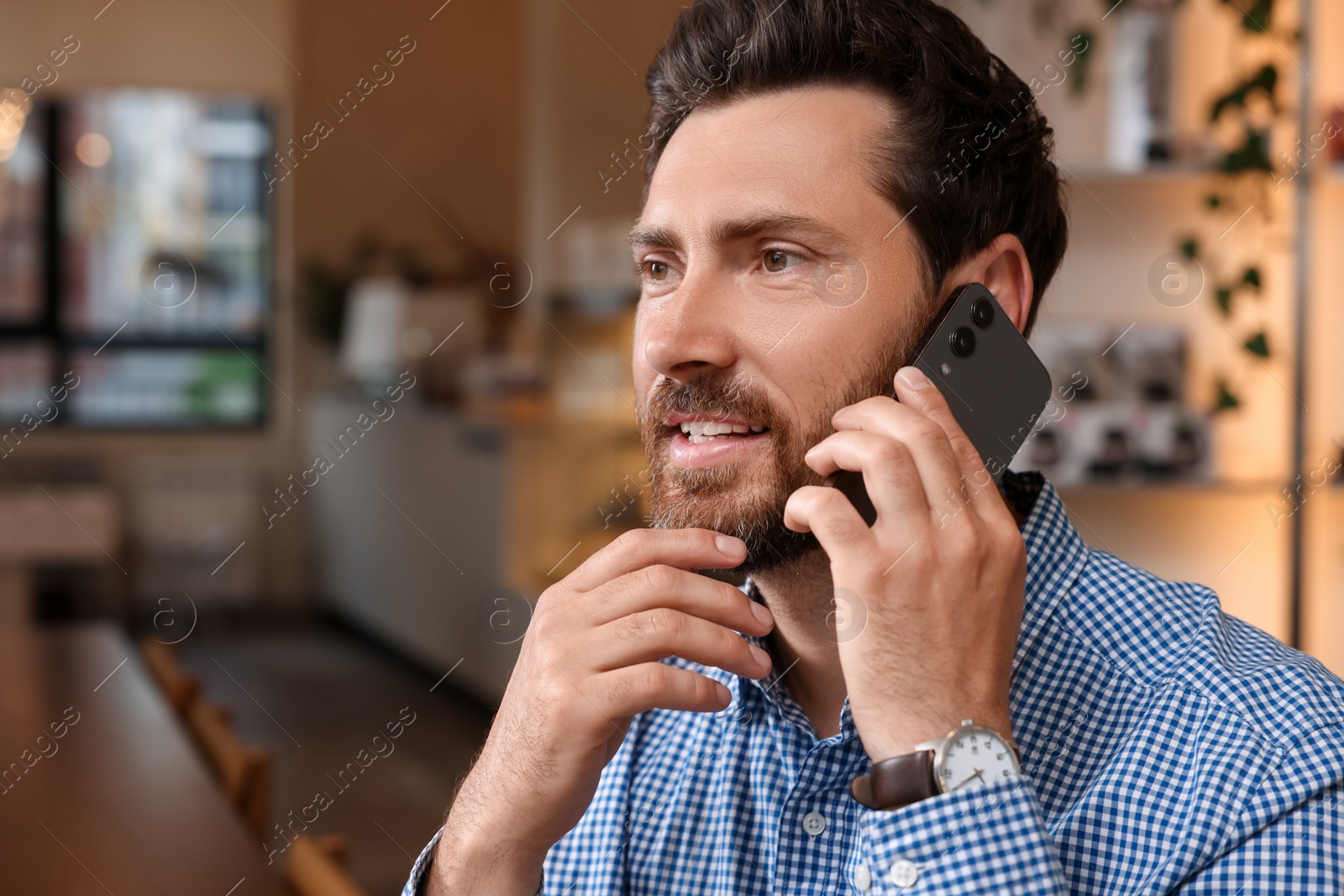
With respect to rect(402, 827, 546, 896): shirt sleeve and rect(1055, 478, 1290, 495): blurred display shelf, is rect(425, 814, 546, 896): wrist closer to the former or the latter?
rect(402, 827, 546, 896): shirt sleeve

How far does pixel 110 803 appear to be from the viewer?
1633mm

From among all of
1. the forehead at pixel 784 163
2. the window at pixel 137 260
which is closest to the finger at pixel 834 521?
the forehead at pixel 784 163

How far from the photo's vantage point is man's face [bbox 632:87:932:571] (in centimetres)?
105

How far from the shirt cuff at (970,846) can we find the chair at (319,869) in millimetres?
648

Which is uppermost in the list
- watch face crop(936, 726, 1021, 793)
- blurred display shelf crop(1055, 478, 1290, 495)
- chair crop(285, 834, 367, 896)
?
blurred display shelf crop(1055, 478, 1290, 495)

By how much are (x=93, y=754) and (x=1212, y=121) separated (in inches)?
89.1

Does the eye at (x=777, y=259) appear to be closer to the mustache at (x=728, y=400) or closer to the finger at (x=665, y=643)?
the mustache at (x=728, y=400)

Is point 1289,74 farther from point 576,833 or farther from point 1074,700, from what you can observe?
point 576,833

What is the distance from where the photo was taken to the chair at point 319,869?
1.25 m

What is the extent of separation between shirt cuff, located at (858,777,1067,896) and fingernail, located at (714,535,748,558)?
236 mm

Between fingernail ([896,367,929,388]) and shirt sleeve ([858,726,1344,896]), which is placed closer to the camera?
shirt sleeve ([858,726,1344,896])

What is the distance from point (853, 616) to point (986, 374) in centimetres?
29

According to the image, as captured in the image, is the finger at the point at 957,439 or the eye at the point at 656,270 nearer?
the finger at the point at 957,439

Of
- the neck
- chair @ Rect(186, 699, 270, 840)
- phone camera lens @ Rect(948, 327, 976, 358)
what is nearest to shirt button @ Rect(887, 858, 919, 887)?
the neck
